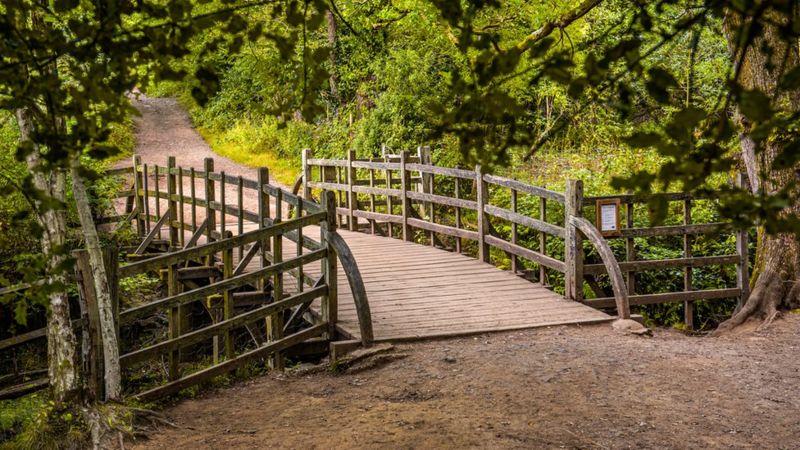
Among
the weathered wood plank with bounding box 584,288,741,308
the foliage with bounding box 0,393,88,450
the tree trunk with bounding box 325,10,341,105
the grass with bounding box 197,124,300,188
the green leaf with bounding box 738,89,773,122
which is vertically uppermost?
the tree trunk with bounding box 325,10,341,105

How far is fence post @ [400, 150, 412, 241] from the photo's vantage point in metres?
13.6

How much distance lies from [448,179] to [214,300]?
7.33m

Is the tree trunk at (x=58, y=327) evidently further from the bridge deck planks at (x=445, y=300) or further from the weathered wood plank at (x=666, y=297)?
the weathered wood plank at (x=666, y=297)

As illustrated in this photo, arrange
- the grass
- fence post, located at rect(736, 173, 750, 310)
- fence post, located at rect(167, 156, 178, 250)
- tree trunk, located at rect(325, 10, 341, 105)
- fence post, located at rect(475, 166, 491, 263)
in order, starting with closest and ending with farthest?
fence post, located at rect(736, 173, 750, 310)
fence post, located at rect(475, 166, 491, 263)
fence post, located at rect(167, 156, 178, 250)
tree trunk, located at rect(325, 10, 341, 105)
the grass

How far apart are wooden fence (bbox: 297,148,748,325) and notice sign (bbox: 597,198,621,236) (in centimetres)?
7

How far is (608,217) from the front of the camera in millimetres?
9914

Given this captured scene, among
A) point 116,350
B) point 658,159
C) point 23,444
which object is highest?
point 658,159

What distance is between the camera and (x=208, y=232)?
13.4 m

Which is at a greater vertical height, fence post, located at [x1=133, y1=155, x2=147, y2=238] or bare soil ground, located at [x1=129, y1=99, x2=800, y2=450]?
fence post, located at [x1=133, y1=155, x2=147, y2=238]

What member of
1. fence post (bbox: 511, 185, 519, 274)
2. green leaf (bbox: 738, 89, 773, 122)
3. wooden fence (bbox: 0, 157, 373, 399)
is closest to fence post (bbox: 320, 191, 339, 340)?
wooden fence (bbox: 0, 157, 373, 399)

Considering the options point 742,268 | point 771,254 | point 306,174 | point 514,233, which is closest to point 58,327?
point 514,233

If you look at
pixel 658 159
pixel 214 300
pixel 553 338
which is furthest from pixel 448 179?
pixel 553 338

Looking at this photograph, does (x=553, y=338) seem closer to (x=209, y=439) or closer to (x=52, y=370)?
(x=209, y=439)

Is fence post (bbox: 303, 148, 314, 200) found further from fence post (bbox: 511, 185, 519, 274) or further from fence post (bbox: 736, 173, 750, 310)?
fence post (bbox: 736, 173, 750, 310)
